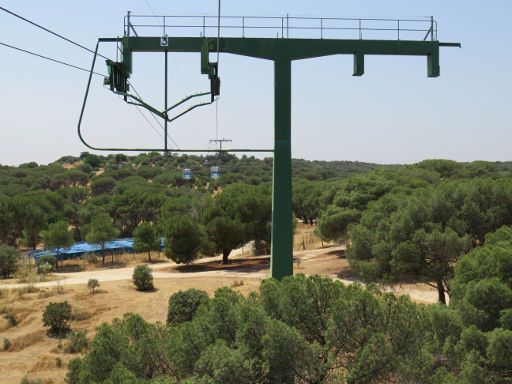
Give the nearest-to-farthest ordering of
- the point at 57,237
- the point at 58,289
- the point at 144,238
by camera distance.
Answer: the point at 58,289
the point at 57,237
the point at 144,238

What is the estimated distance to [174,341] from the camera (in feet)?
28.6

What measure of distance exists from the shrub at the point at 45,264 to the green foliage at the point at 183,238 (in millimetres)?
9260

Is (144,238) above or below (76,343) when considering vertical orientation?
above

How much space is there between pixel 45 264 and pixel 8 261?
8.57 ft

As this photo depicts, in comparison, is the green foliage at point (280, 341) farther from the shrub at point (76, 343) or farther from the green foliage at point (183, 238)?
the green foliage at point (183, 238)

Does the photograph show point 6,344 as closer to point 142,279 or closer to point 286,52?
point 142,279

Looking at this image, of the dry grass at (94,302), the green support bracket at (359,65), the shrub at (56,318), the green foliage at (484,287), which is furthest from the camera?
the shrub at (56,318)

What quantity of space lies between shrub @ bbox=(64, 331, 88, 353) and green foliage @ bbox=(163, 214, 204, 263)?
16.2m

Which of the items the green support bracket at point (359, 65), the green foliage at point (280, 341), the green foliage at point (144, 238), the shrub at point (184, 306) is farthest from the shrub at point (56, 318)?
the green support bracket at point (359, 65)

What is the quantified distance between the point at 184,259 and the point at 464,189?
22775 mm

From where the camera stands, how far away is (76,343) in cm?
2225

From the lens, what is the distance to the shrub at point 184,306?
A: 22.5 metres

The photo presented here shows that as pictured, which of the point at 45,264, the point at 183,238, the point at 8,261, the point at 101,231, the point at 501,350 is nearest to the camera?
the point at 501,350

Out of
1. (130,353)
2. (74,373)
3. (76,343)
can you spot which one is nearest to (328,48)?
(130,353)
